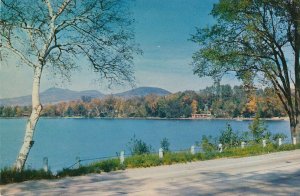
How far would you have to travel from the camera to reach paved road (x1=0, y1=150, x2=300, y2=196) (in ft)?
45.4

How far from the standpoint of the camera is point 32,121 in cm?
1934

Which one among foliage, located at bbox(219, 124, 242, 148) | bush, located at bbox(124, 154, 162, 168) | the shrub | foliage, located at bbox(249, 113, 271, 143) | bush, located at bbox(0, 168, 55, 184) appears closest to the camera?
bush, located at bbox(0, 168, 55, 184)

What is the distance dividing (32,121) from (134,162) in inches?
228

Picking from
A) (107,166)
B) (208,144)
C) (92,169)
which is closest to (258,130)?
(208,144)

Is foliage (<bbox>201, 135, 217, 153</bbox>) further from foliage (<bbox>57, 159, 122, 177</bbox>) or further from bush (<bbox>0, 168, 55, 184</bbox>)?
bush (<bbox>0, 168, 55, 184</bbox>)

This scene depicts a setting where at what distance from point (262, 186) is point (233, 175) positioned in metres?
3.50

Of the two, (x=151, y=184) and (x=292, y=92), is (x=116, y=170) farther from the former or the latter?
(x=292, y=92)

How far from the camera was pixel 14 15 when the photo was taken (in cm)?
1948

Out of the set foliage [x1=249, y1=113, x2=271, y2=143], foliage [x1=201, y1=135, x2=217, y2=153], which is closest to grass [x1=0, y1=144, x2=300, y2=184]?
foliage [x1=201, y1=135, x2=217, y2=153]

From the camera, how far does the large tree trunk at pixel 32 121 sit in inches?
747

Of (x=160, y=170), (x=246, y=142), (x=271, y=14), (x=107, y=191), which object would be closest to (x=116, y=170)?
(x=160, y=170)

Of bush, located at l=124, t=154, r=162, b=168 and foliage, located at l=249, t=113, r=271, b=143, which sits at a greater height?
foliage, located at l=249, t=113, r=271, b=143

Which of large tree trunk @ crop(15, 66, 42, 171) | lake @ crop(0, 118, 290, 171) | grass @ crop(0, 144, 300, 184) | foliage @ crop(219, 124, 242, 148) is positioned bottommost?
lake @ crop(0, 118, 290, 171)

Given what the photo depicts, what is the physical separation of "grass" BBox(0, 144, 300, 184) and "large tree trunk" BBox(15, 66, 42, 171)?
1.05 meters
